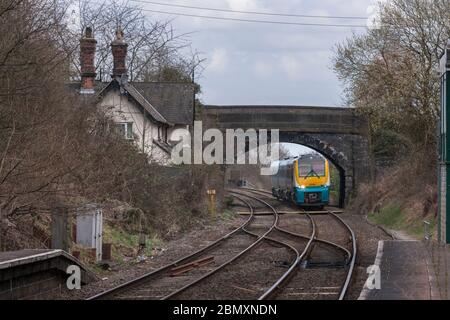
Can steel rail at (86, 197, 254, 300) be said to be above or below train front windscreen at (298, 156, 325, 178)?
below

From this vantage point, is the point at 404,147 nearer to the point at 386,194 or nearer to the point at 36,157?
the point at 386,194

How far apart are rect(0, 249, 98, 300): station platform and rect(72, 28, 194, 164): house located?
65.6 feet

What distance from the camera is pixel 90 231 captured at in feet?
60.2

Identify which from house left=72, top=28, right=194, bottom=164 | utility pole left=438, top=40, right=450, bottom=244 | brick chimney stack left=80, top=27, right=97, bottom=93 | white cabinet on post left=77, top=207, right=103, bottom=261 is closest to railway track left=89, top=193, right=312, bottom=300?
white cabinet on post left=77, top=207, right=103, bottom=261

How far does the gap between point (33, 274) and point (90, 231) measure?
5.50 meters

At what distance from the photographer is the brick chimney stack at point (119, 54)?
133 ft

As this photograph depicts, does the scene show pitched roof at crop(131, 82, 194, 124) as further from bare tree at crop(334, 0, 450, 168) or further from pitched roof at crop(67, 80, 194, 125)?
bare tree at crop(334, 0, 450, 168)

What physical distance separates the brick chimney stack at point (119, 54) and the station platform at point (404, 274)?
1063 inches

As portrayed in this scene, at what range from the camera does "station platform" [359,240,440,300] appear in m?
10.0

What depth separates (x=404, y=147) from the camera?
45.3 meters

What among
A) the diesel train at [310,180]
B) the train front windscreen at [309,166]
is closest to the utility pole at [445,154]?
the diesel train at [310,180]

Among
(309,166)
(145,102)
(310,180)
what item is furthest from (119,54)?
(310,180)

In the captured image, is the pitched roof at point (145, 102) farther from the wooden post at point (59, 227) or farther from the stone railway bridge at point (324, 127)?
the wooden post at point (59, 227)
